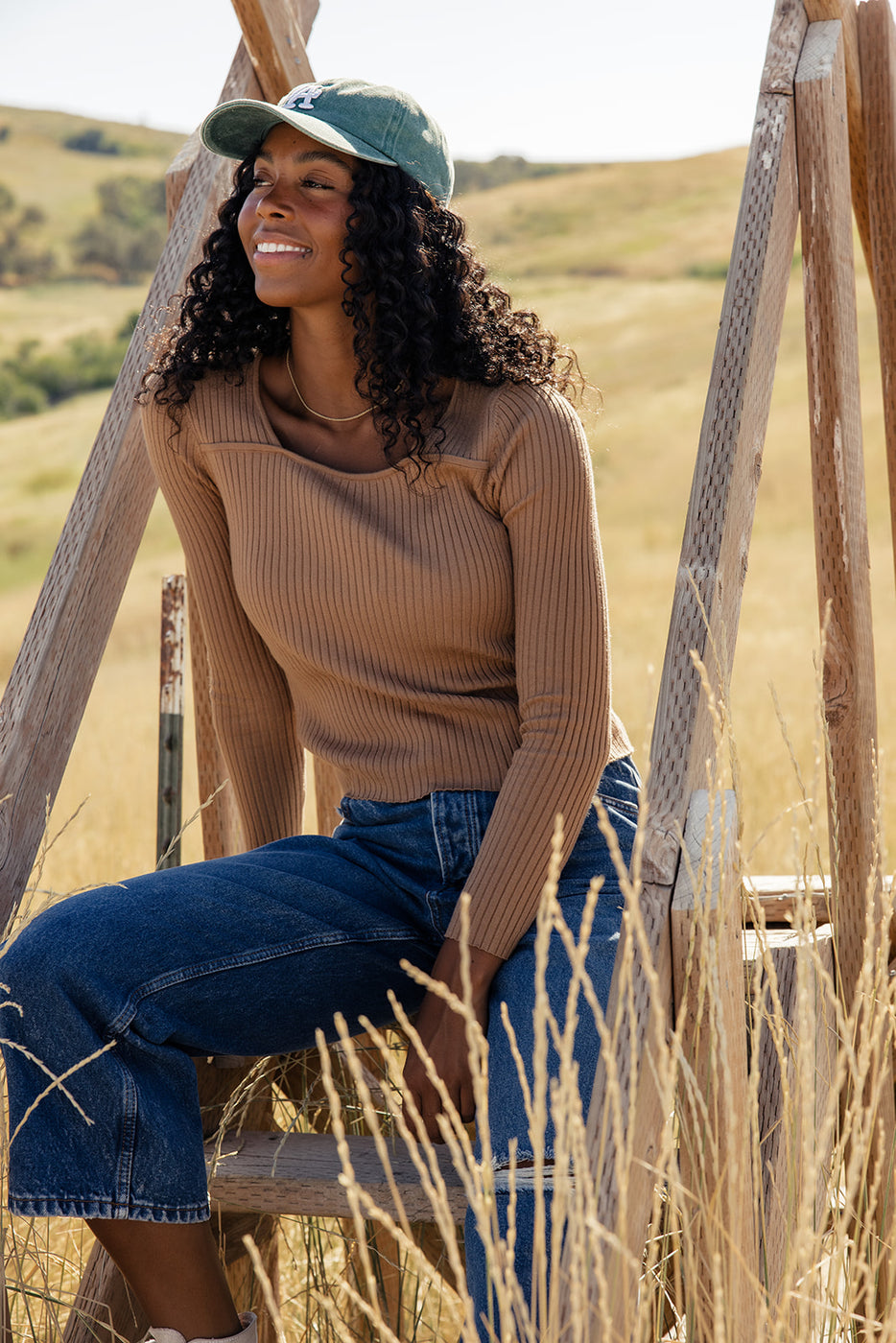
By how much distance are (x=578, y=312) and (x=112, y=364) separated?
14.3 m

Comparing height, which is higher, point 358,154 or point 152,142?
point 152,142

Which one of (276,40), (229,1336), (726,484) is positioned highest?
(276,40)

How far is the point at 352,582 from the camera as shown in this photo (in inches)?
76.0

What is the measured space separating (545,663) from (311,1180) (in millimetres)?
796

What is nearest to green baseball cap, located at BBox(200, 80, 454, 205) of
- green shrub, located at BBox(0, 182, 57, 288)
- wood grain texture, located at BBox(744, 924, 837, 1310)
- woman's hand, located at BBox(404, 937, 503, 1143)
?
woman's hand, located at BBox(404, 937, 503, 1143)

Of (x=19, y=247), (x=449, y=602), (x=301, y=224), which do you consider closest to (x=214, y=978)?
(x=449, y=602)

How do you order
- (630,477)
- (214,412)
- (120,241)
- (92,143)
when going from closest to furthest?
(214,412)
(630,477)
(120,241)
(92,143)

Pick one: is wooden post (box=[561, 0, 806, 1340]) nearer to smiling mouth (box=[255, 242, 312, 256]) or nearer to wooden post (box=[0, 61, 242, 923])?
smiling mouth (box=[255, 242, 312, 256])

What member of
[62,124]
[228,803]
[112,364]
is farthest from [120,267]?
[228,803]

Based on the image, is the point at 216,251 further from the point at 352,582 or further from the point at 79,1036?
the point at 79,1036

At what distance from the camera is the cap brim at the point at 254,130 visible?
189 cm

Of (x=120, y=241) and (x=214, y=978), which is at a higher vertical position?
(x=120, y=241)

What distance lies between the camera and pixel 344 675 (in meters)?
1.95

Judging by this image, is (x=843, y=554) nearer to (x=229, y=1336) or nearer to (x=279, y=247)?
(x=279, y=247)
